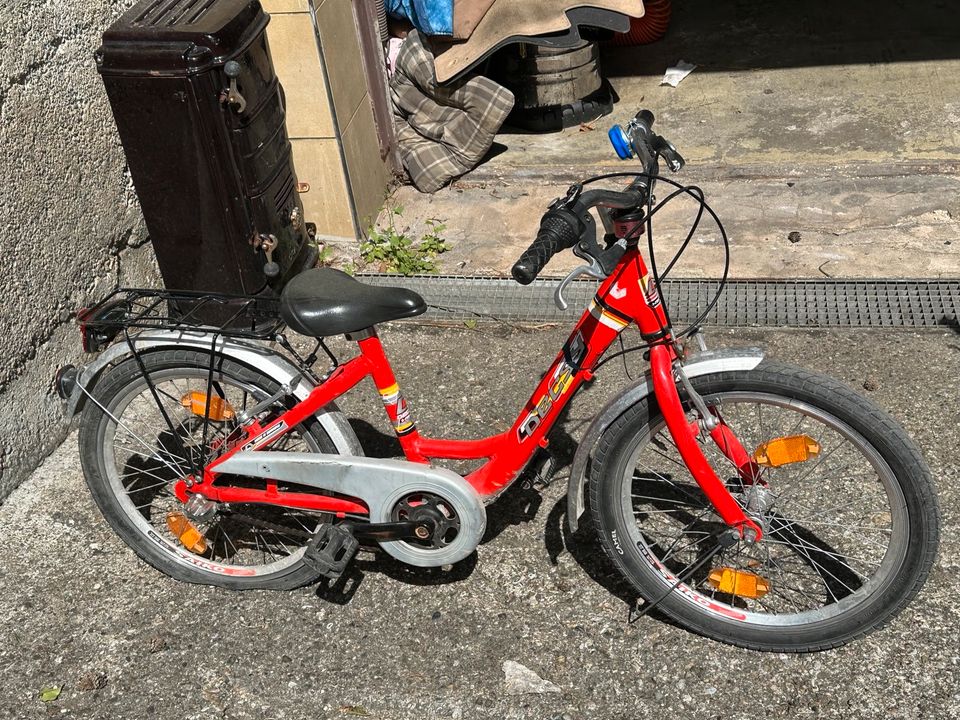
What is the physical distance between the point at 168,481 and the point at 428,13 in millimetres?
3107

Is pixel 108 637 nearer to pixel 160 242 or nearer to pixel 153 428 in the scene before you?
pixel 153 428

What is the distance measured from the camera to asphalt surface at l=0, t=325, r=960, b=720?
2885 mm

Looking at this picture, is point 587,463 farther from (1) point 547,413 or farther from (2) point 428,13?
(2) point 428,13

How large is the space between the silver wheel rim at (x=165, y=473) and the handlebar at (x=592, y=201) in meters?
1.03

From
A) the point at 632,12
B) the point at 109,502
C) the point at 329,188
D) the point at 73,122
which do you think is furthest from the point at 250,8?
the point at 632,12

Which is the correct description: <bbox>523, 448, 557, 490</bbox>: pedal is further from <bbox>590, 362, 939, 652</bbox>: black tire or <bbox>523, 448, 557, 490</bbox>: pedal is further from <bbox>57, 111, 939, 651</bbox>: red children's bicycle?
<bbox>590, 362, 939, 652</bbox>: black tire

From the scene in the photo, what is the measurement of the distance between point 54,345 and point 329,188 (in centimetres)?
168

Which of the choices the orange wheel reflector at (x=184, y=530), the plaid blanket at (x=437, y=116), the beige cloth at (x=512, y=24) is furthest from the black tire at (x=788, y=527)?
the beige cloth at (x=512, y=24)

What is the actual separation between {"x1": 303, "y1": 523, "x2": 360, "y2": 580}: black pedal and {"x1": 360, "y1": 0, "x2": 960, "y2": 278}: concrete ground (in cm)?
214

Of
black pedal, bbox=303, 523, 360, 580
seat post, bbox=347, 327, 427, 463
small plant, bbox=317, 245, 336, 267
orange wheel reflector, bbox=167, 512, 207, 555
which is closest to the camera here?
seat post, bbox=347, 327, 427, 463

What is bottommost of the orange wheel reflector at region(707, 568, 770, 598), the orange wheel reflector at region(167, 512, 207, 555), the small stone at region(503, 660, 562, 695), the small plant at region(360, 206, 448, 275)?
the small stone at region(503, 660, 562, 695)

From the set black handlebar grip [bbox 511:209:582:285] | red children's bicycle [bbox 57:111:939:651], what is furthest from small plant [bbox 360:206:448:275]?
black handlebar grip [bbox 511:209:582:285]

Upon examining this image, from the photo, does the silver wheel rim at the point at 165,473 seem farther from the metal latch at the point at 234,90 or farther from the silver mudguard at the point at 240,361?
the metal latch at the point at 234,90

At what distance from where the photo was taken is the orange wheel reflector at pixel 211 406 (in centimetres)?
315
